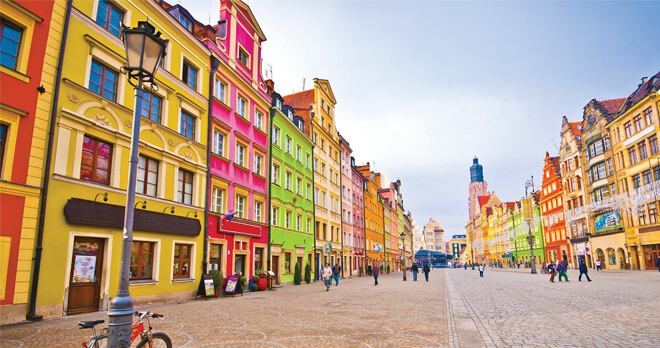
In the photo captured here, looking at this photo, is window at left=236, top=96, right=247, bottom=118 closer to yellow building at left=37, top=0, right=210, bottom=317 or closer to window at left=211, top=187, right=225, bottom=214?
yellow building at left=37, top=0, right=210, bottom=317

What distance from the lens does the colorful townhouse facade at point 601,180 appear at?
47250mm

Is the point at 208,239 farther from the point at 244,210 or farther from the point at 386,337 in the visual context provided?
the point at 386,337

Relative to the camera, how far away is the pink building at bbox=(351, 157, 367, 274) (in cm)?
4997

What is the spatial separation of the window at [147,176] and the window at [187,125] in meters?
2.66

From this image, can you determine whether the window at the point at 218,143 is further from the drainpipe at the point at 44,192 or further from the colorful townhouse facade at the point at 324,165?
the colorful townhouse facade at the point at 324,165

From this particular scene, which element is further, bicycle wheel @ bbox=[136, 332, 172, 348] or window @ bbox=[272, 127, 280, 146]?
window @ bbox=[272, 127, 280, 146]

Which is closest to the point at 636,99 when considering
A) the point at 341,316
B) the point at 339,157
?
the point at 339,157

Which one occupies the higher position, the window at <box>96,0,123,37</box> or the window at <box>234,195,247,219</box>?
the window at <box>96,0,123,37</box>

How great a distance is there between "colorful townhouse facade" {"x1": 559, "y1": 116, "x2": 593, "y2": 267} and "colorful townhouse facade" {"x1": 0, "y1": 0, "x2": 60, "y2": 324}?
Answer: 5994 centimetres

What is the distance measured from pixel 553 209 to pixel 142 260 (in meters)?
70.0

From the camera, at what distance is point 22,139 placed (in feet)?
36.2

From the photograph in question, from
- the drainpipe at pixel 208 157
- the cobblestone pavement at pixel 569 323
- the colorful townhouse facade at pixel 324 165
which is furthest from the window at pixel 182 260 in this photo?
the colorful townhouse facade at pixel 324 165

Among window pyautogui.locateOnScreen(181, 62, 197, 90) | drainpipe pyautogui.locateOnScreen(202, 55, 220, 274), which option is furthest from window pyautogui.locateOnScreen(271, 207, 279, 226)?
window pyautogui.locateOnScreen(181, 62, 197, 90)

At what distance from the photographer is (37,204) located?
448 inches
